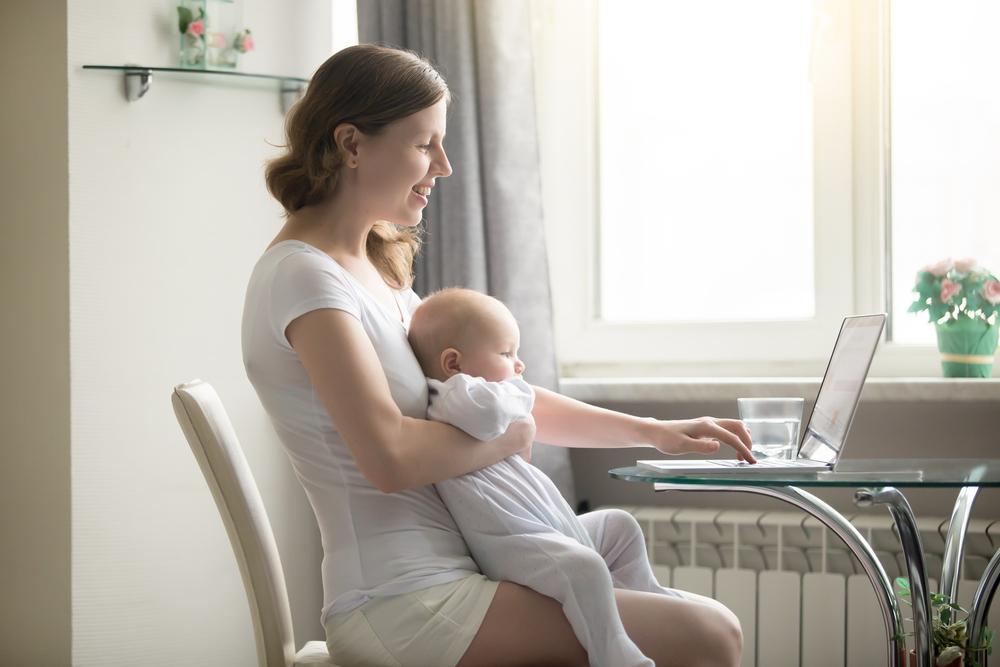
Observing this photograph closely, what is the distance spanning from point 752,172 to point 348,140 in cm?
150

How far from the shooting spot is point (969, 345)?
2.33 metres

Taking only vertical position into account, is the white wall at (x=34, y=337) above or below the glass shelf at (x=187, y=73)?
below

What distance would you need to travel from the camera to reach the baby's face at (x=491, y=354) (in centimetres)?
150

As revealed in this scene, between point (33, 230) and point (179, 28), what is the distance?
58cm

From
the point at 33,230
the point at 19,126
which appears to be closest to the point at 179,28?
the point at 19,126

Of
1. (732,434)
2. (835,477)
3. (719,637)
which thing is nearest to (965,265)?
(732,434)

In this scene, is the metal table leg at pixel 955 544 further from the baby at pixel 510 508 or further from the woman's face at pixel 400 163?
the woman's face at pixel 400 163

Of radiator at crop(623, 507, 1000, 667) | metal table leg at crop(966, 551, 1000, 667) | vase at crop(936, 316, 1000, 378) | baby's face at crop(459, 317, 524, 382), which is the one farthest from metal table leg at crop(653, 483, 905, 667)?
vase at crop(936, 316, 1000, 378)

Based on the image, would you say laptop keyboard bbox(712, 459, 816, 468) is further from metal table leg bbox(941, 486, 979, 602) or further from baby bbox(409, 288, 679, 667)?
metal table leg bbox(941, 486, 979, 602)

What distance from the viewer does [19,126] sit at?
237 cm

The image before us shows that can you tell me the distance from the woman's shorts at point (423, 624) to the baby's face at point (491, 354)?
30 cm

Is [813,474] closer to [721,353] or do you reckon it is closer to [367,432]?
[367,432]

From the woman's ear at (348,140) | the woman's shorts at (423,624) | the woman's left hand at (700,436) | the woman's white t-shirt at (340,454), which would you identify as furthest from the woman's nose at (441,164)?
the woman's shorts at (423,624)

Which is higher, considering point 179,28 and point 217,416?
point 179,28
